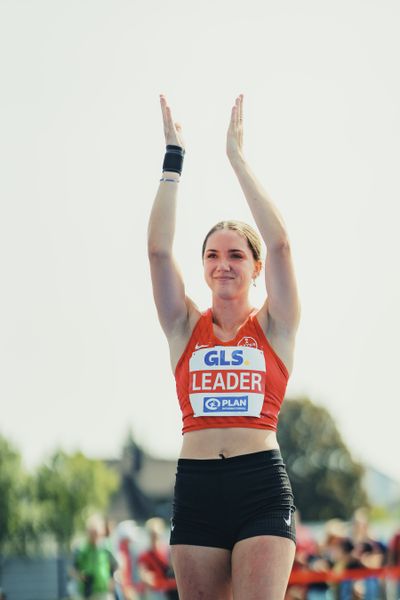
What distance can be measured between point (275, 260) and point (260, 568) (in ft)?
4.55

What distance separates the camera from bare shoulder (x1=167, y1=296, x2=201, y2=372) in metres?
4.95

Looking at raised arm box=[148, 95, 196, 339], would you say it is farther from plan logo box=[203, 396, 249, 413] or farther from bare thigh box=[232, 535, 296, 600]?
bare thigh box=[232, 535, 296, 600]

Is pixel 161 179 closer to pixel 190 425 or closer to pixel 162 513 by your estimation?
pixel 190 425

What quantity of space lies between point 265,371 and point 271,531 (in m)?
0.74

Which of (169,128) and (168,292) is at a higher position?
(169,128)

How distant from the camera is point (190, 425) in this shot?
4742mm

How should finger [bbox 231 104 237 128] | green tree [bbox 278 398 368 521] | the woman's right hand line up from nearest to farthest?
finger [bbox 231 104 237 128]
the woman's right hand
green tree [bbox 278 398 368 521]

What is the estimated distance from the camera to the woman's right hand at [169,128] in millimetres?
5285

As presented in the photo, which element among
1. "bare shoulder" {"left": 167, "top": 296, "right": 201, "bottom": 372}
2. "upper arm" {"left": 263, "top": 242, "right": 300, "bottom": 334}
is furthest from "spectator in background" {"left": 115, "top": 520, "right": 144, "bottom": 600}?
"upper arm" {"left": 263, "top": 242, "right": 300, "bottom": 334}

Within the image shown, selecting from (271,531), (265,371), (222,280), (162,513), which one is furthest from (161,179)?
(162,513)

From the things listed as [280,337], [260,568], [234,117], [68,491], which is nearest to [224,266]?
[280,337]

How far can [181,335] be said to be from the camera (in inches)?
197

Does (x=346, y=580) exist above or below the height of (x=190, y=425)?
below

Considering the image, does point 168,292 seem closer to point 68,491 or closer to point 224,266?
point 224,266
